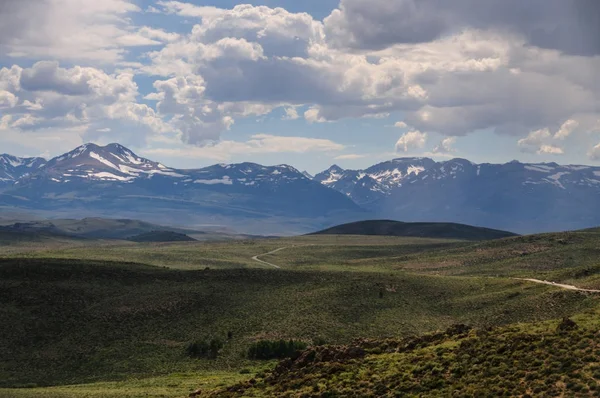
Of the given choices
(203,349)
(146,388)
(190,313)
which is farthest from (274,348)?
(190,313)

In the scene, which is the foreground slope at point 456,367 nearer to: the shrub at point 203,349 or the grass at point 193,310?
the grass at point 193,310

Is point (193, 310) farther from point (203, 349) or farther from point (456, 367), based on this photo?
point (456, 367)

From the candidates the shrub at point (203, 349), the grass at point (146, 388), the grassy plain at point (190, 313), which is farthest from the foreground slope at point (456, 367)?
the shrub at point (203, 349)

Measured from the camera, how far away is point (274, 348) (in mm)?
66000

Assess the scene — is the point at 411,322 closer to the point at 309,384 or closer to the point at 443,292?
the point at 443,292

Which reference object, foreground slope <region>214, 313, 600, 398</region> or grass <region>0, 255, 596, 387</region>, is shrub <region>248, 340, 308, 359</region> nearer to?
grass <region>0, 255, 596, 387</region>

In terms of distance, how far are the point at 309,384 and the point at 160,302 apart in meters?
46.5

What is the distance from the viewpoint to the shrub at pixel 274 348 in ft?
Result: 215

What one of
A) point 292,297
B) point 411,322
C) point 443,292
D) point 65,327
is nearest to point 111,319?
point 65,327

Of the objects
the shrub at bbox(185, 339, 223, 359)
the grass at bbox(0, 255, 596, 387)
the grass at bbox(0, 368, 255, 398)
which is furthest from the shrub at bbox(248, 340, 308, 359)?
the grass at bbox(0, 368, 255, 398)

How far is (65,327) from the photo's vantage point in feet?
247

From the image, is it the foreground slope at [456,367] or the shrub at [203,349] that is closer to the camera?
the foreground slope at [456,367]

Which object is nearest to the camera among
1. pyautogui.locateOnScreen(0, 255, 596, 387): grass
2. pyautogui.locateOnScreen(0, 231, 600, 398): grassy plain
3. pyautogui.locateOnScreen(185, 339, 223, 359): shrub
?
pyautogui.locateOnScreen(0, 231, 600, 398): grassy plain

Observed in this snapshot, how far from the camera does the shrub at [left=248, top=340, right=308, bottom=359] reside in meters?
65.5
